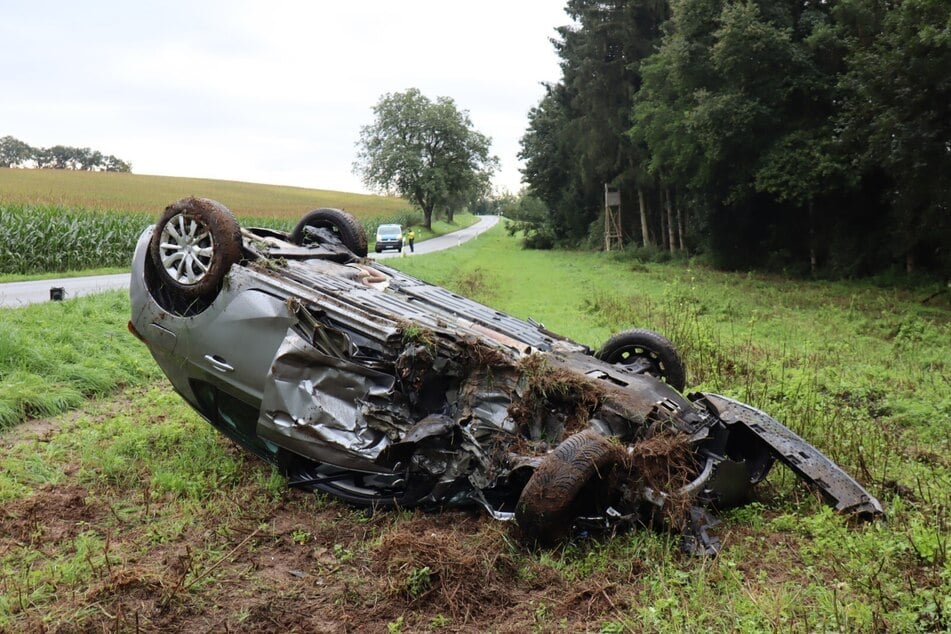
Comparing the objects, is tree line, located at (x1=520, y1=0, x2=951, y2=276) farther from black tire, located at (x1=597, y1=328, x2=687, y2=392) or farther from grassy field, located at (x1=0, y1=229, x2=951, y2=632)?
black tire, located at (x1=597, y1=328, x2=687, y2=392)

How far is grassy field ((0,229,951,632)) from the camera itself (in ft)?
11.0

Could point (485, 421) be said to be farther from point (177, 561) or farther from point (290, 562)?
point (177, 561)

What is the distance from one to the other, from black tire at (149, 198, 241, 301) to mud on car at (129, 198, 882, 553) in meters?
0.01

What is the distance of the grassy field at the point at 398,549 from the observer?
334cm

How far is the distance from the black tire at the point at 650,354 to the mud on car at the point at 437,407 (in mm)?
22

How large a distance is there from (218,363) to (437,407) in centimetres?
165

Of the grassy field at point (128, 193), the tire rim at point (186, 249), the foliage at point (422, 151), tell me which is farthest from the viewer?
the foliage at point (422, 151)

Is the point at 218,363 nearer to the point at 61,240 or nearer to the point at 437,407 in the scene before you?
the point at 437,407

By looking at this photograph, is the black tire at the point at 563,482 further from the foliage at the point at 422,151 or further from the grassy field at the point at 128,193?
the foliage at the point at 422,151

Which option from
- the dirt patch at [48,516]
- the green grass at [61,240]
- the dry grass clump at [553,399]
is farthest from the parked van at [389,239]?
the dry grass clump at [553,399]

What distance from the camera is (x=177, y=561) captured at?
394cm

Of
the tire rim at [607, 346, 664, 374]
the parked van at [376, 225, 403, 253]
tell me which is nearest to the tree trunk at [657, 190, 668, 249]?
the parked van at [376, 225, 403, 253]

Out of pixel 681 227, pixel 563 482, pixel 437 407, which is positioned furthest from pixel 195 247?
pixel 681 227

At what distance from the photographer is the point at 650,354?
5516 mm
